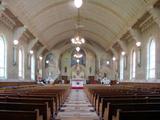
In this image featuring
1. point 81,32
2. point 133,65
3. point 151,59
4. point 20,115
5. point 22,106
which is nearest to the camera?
point 20,115

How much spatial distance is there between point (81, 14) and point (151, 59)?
1071 centimetres

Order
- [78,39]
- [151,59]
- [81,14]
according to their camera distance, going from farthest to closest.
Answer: [81,14], [78,39], [151,59]

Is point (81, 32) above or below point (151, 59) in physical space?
above

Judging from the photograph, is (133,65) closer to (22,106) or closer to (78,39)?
(78,39)

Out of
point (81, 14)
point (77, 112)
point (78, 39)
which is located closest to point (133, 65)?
point (78, 39)

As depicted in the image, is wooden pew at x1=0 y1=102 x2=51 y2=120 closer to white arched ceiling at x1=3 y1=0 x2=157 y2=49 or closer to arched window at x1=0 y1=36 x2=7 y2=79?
white arched ceiling at x1=3 y1=0 x2=157 y2=49

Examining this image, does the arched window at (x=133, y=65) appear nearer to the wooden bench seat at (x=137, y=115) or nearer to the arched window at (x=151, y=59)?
the arched window at (x=151, y=59)

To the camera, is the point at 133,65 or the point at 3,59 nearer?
the point at 3,59

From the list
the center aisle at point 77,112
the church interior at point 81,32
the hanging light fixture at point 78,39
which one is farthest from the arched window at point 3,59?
the center aisle at point 77,112

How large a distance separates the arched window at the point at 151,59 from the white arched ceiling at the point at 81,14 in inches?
86.8

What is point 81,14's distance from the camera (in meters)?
30.1

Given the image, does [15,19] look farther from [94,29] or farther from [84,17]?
[94,29]

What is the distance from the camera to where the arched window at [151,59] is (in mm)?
21328

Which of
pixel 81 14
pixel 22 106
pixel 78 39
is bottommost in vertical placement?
pixel 22 106
